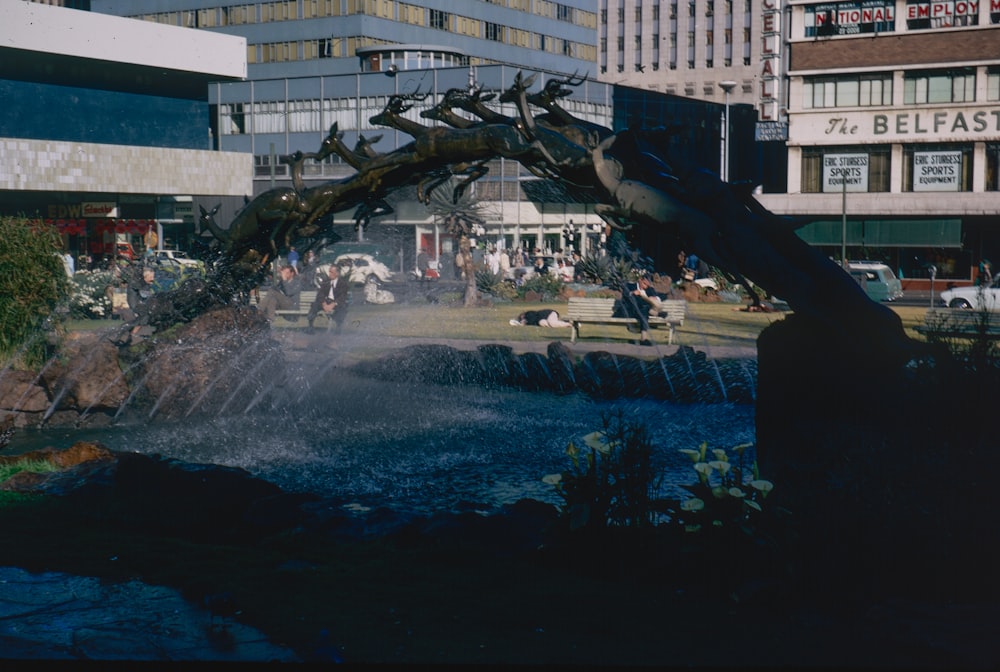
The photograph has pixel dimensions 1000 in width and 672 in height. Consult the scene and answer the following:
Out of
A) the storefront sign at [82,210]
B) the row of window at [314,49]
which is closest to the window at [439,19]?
the row of window at [314,49]

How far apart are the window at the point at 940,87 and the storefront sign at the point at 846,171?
3.73 metres

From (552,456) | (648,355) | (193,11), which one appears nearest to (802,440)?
(552,456)

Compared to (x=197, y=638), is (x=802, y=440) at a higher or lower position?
higher

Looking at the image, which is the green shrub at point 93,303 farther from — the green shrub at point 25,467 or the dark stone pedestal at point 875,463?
the dark stone pedestal at point 875,463

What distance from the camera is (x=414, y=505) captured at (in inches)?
392

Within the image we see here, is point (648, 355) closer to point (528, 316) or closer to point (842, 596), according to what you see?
point (528, 316)

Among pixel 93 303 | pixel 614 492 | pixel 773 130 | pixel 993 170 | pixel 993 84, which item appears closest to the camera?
pixel 614 492

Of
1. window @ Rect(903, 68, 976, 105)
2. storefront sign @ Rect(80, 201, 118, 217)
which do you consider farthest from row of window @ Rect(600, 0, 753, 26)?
storefront sign @ Rect(80, 201, 118, 217)

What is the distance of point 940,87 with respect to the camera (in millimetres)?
56594

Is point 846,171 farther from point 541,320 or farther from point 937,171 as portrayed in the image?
point 541,320

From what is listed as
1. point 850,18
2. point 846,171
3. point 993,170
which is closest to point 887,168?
point 846,171

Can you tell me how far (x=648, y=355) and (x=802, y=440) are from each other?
12634 millimetres

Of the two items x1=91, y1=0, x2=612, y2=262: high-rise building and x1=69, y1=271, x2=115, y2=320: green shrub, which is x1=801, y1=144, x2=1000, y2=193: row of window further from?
x1=69, y1=271, x2=115, y2=320: green shrub

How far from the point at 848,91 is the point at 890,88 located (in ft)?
7.05
